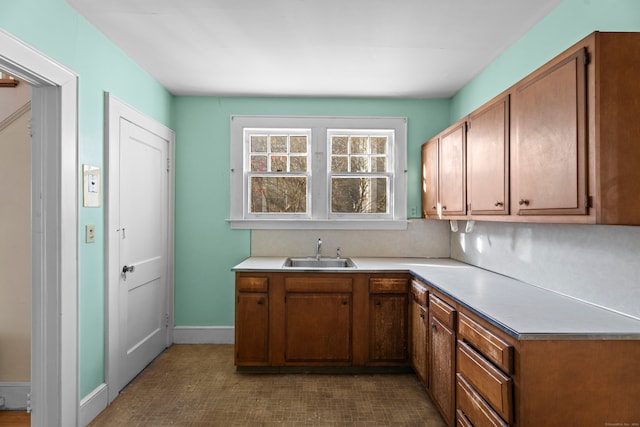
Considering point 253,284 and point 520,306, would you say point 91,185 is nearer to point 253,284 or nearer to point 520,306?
point 253,284

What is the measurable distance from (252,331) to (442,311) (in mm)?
1597

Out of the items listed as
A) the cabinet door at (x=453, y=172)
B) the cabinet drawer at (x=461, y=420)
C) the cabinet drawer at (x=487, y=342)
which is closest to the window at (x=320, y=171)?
the cabinet door at (x=453, y=172)

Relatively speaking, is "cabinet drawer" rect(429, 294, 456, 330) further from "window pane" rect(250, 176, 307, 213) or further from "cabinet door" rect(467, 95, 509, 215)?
"window pane" rect(250, 176, 307, 213)

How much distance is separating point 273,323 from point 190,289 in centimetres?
124

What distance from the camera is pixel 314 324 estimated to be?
124 inches

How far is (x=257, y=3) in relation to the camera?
7.20 ft

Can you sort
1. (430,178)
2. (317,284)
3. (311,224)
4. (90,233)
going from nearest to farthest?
(90,233), (317,284), (430,178), (311,224)

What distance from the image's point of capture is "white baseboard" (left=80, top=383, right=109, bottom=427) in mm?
2410

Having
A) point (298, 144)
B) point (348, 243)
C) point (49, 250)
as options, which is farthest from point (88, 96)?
point (348, 243)

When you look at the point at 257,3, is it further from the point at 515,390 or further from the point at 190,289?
the point at 190,289

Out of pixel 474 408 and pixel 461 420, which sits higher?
pixel 474 408

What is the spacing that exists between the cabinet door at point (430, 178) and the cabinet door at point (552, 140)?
1.34 meters

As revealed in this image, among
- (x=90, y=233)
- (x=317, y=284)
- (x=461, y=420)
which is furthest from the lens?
(x=317, y=284)

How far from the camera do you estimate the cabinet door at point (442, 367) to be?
7.33 feet
